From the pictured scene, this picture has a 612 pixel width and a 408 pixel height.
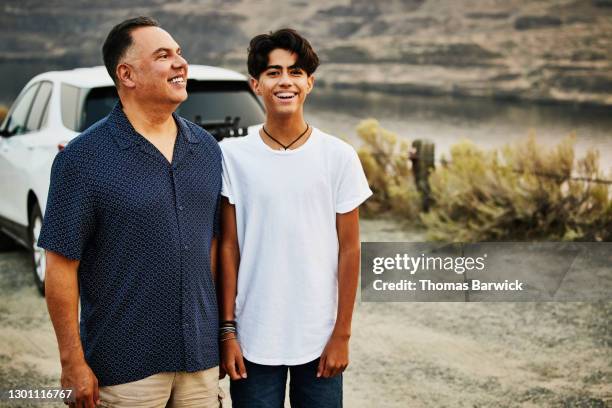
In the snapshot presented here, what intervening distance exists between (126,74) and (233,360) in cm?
91

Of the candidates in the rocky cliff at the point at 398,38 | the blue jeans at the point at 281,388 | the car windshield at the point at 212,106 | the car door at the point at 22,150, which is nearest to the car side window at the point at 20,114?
the car door at the point at 22,150

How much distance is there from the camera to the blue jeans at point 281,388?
2.26 metres

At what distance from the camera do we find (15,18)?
37156mm

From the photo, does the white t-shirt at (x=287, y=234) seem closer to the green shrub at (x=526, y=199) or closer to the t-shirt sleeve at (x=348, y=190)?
the t-shirt sleeve at (x=348, y=190)

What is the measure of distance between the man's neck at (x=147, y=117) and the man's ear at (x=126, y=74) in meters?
0.06

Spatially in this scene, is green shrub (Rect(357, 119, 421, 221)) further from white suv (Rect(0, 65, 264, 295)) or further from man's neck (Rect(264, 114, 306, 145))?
man's neck (Rect(264, 114, 306, 145))

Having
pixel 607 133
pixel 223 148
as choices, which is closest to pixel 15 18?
pixel 607 133

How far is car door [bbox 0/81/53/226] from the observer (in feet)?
19.0

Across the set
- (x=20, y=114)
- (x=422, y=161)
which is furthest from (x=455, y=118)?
(x=20, y=114)

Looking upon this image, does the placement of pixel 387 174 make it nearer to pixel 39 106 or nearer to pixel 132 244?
pixel 39 106

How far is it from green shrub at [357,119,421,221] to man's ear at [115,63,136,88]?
7051 mm

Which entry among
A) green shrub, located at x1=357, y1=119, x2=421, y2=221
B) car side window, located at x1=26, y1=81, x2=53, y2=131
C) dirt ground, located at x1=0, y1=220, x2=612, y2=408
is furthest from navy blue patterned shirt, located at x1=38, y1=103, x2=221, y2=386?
green shrub, located at x1=357, y1=119, x2=421, y2=221

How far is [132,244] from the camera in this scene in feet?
6.64

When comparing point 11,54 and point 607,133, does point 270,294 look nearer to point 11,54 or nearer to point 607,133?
point 607,133
